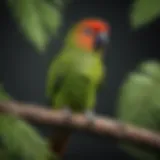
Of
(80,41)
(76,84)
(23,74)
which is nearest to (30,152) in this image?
(76,84)

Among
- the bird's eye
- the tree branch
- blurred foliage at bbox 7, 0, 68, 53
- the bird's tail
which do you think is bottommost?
the tree branch

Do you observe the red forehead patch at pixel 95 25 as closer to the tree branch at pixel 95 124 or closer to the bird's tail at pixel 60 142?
the bird's tail at pixel 60 142

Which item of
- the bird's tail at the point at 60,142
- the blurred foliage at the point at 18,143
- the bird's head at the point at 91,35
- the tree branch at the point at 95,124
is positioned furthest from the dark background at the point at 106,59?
the blurred foliage at the point at 18,143

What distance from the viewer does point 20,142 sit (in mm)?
399

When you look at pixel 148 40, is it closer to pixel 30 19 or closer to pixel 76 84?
pixel 76 84

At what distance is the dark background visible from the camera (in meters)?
1.14

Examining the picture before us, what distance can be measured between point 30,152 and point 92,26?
Result: 24.0 inches

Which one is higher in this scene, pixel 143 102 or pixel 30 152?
pixel 143 102

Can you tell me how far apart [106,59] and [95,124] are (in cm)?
63

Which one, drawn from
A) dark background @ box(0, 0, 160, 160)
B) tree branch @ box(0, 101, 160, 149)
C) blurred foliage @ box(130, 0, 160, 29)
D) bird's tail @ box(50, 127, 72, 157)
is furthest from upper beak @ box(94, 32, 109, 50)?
blurred foliage @ box(130, 0, 160, 29)

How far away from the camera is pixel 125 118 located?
0.46m

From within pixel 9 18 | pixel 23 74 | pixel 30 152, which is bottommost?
pixel 30 152

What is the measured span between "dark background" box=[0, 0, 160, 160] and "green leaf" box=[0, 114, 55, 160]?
0.71m

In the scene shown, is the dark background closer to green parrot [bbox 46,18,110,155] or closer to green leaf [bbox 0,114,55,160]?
green parrot [bbox 46,18,110,155]
